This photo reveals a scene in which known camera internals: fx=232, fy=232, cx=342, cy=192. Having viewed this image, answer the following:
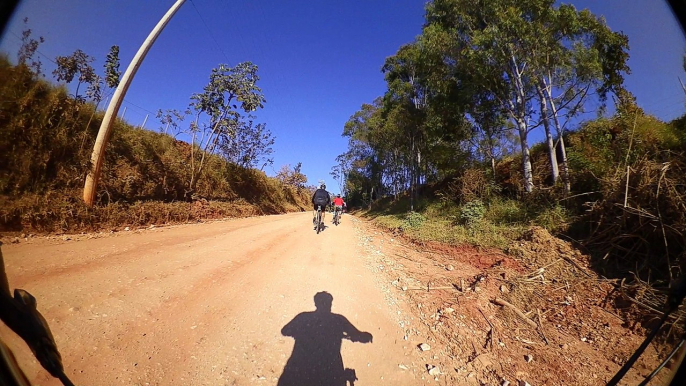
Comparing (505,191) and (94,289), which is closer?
(94,289)

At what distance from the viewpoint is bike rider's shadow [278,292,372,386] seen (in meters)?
2.48

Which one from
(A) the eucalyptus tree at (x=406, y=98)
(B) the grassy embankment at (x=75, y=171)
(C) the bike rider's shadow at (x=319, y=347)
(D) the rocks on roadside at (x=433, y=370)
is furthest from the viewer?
(A) the eucalyptus tree at (x=406, y=98)

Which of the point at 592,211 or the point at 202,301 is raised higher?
the point at 592,211

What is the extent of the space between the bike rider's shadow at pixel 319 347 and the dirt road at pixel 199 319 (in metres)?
0.01

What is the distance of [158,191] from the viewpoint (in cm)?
1055

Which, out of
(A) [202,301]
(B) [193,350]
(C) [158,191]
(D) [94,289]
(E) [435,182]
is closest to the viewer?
(B) [193,350]

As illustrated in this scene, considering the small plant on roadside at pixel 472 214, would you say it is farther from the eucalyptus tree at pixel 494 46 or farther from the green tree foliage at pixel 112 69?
the green tree foliage at pixel 112 69

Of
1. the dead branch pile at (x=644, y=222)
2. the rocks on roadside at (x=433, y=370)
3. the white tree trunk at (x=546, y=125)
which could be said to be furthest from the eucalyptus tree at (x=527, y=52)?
the rocks on roadside at (x=433, y=370)

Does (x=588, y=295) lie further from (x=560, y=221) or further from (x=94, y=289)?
(x=94, y=289)

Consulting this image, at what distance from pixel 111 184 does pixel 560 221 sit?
14755mm

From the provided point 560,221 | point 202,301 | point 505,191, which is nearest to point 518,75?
point 505,191

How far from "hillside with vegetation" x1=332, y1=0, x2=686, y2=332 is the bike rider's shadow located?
154 inches

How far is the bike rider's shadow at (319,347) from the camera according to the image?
2.48 metres

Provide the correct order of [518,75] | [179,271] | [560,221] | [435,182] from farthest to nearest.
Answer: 1. [435,182]
2. [518,75]
3. [560,221]
4. [179,271]
